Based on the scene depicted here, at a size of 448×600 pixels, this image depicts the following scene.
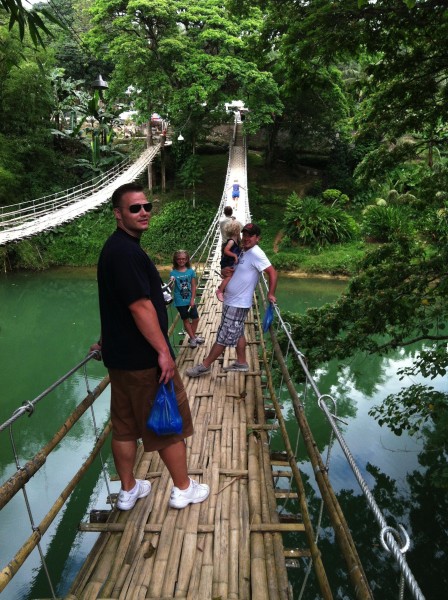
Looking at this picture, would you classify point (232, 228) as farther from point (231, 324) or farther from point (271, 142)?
point (271, 142)

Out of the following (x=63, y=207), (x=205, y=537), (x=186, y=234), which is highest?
(x=205, y=537)

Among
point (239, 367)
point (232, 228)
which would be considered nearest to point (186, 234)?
point (232, 228)

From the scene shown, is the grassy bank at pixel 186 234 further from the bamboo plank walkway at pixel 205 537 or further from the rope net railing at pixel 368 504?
the rope net railing at pixel 368 504

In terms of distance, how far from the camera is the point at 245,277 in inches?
88.0

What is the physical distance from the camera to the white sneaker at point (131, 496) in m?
1.46

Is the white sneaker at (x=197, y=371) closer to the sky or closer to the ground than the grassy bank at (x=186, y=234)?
closer to the sky

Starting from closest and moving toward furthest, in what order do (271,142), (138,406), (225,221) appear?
(138,406) < (225,221) < (271,142)

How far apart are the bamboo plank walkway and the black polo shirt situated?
51 cm

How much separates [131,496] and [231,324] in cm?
102

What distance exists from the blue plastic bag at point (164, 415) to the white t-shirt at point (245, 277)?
1006 mm

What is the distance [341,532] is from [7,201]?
11280 millimetres

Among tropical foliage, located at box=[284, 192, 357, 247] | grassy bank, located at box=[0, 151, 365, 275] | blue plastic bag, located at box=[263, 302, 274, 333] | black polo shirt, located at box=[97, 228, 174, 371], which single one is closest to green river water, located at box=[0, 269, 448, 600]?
black polo shirt, located at box=[97, 228, 174, 371]

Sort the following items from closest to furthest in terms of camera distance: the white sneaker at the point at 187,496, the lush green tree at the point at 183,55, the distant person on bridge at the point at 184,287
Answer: the white sneaker at the point at 187,496, the distant person on bridge at the point at 184,287, the lush green tree at the point at 183,55

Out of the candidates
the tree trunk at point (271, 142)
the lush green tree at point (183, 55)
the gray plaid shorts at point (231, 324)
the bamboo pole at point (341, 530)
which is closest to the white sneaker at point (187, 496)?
the bamboo pole at point (341, 530)
